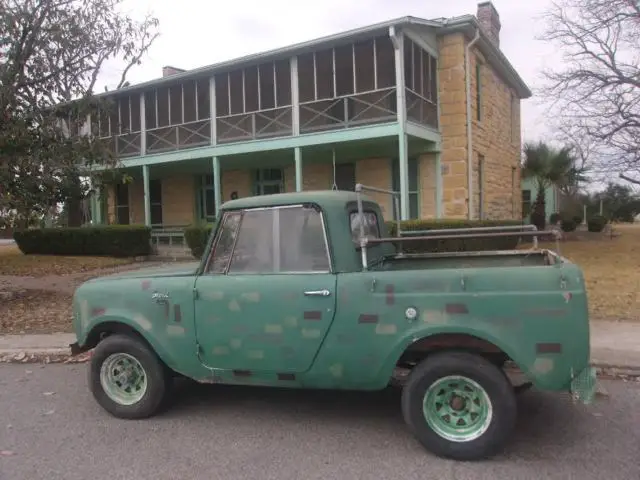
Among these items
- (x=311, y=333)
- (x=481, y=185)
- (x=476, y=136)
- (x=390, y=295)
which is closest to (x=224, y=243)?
(x=311, y=333)

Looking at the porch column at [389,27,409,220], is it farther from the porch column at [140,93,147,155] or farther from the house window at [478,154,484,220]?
the porch column at [140,93,147,155]

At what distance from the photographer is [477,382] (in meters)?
3.50

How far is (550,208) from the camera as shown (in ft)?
113

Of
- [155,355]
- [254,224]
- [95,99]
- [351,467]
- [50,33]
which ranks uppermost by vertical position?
[50,33]

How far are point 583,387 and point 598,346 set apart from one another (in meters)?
3.09

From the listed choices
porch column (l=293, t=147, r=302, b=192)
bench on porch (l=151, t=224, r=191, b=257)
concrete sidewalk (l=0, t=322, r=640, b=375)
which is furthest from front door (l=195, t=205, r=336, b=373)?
bench on porch (l=151, t=224, r=191, b=257)

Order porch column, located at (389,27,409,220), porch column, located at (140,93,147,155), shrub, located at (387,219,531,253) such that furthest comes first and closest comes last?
porch column, located at (140,93,147,155), porch column, located at (389,27,409,220), shrub, located at (387,219,531,253)

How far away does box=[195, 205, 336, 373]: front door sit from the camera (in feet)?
12.6

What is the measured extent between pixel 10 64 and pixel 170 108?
9.55 m

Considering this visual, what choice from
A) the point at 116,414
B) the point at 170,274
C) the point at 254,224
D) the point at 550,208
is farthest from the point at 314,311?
the point at 550,208

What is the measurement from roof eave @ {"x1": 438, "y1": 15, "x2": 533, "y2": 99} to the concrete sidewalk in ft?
34.8

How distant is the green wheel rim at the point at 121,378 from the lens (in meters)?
4.49

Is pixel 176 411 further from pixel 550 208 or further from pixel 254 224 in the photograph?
pixel 550 208

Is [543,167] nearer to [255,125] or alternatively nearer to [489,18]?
[489,18]
